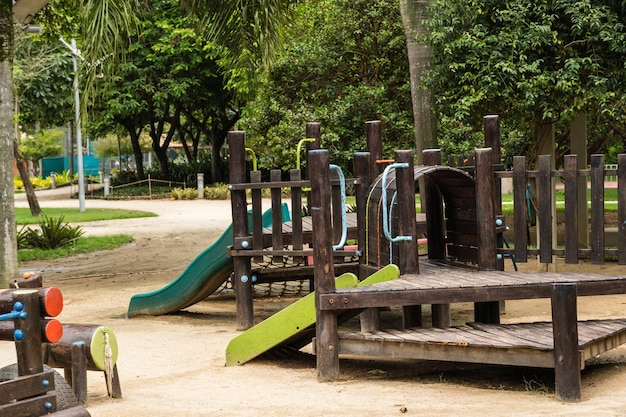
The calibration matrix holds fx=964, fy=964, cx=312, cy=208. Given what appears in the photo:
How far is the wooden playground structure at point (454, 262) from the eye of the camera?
6.50 meters

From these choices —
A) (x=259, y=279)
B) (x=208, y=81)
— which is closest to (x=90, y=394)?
(x=259, y=279)

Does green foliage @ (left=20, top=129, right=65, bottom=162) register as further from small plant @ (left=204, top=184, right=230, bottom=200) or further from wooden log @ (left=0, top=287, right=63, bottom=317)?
wooden log @ (left=0, top=287, right=63, bottom=317)

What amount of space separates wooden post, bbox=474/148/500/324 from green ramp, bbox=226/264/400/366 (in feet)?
2.54

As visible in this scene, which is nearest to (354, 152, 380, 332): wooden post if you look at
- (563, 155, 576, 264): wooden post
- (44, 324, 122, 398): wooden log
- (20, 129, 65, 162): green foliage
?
(563, 155, 576, 264): wooden post

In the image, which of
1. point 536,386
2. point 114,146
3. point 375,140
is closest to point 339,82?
point 375,140

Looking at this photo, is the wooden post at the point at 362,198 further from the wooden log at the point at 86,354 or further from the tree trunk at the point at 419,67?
the tree trunk at the point at 419,67

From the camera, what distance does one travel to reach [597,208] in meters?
7.72

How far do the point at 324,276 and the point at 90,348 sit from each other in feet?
5.67

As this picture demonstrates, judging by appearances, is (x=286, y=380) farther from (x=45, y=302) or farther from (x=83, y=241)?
(x=83, y=241)

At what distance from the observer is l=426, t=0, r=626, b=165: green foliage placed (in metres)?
11.8

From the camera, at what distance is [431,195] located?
8.45 meters

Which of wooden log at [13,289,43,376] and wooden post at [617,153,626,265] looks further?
wooden post at [617,153,626,265]

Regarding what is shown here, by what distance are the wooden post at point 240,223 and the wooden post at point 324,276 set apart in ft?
8.16

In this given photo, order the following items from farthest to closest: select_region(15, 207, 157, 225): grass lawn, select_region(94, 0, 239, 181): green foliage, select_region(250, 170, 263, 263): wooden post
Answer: select_region(94, 0, 239, 181): green foliage → select_region(15, 207, 157, 225): grass lawn → select_region(250, 170, 263, 263): wooden post
